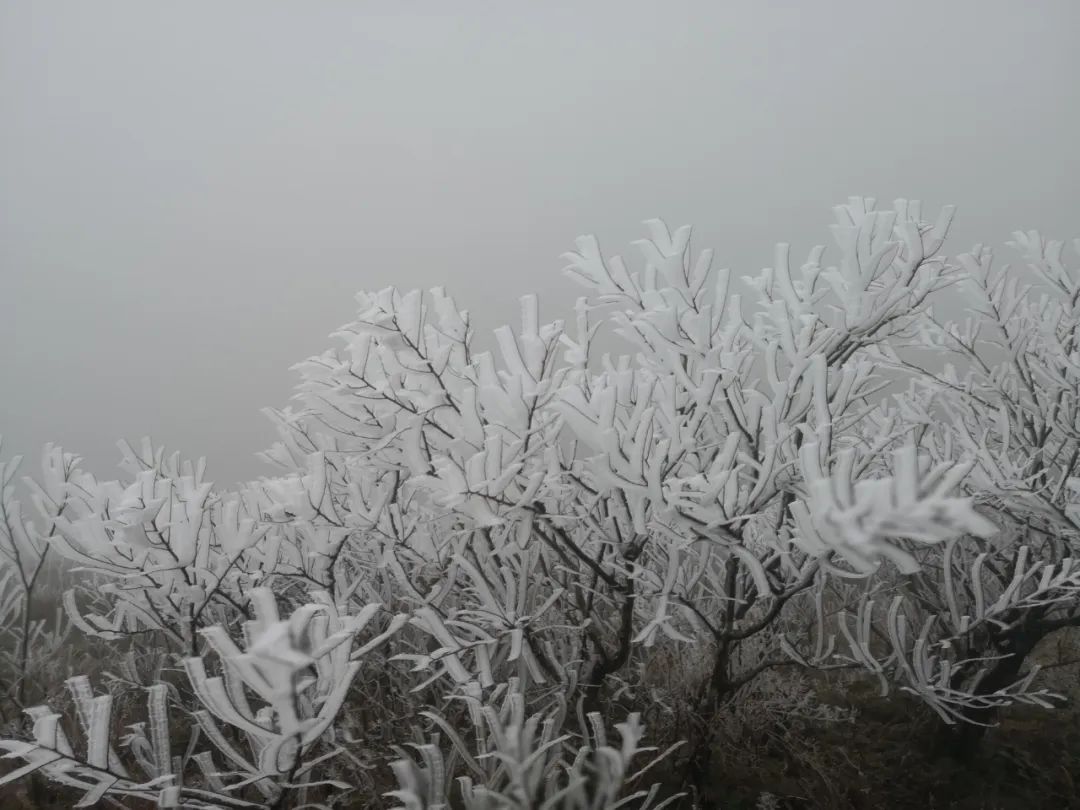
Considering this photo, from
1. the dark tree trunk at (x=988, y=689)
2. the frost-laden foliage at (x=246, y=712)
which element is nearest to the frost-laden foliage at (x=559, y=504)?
the frost-laden foliage at (x=246, y=712)

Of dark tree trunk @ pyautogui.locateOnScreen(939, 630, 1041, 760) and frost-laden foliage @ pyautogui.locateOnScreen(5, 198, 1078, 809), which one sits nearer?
frost-laden foliage @ pyautogui.locateOnScreen(5, 198, 1078, 809)

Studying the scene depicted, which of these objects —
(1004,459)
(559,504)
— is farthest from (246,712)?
(1004,459)

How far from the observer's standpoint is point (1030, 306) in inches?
137

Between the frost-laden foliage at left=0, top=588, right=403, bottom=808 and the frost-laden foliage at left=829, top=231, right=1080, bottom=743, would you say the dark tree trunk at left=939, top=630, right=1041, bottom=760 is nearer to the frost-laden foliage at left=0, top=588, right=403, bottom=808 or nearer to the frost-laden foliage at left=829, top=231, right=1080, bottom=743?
the frost-laden foliage at left=829, top=231, right=1080, bottom=743

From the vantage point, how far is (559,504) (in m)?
2.66

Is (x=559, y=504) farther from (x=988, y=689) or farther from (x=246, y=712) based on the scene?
(x=988, y=689)

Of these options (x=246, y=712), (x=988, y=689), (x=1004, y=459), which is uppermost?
(x=1004, y=459)

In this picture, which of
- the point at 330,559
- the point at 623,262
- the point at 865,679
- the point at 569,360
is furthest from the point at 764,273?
the point at 865,679

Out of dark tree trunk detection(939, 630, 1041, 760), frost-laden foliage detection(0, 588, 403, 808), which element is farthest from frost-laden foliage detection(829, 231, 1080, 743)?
frost-laden foliage detection(0, 588, 403, 808)

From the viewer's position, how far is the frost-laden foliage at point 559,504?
4.40ft

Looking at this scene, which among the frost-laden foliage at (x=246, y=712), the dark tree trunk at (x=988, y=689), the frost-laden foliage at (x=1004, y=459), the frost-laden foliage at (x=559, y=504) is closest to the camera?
the frost-laden foliage at (x=246, y=712)

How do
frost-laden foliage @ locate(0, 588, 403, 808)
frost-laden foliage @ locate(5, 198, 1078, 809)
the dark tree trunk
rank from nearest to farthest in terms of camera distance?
frost-laden foliage @ locate(0, 588, 403, 808)
frost-laden foliage @ locate(5, 198, 1078, 809)
the dark tree trunk

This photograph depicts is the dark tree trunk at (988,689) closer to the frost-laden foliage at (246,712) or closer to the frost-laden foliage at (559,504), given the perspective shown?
the frost-laden foliage at (559,504)

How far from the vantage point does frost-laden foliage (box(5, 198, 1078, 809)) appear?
1341 millimetres
